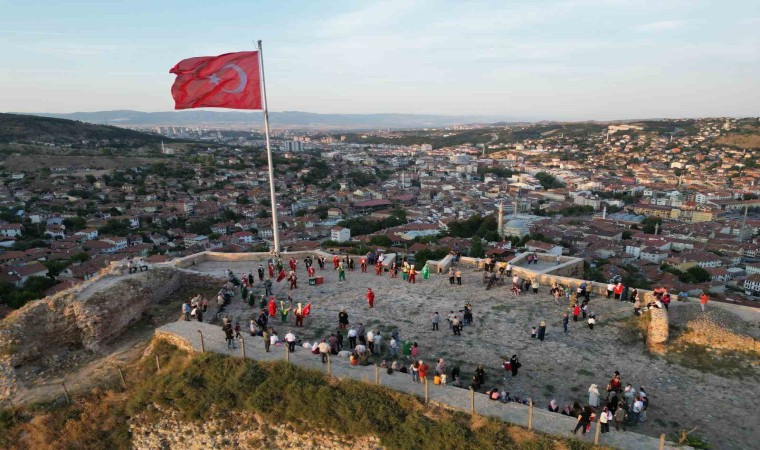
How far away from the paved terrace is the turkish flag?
5.78m

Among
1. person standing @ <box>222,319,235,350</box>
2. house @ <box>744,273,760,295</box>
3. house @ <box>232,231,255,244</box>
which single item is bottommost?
house @ <box>744,273,760,295</box>

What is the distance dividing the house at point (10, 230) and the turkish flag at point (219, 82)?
50593 mm

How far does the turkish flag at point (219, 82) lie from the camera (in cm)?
1274

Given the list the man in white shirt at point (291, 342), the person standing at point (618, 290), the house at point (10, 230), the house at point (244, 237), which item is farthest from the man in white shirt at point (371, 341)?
the house at point (10, 230)

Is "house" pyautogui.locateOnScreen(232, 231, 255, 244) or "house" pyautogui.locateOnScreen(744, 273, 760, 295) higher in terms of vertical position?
"house" pyautogui.locateOnScreen(232, 231, 255, 244)

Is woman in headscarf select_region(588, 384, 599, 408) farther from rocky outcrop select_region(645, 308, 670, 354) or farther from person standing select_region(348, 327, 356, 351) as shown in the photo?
person standing select_region(348, 327, 356, 351)

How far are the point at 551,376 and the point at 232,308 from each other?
7881 millimetres

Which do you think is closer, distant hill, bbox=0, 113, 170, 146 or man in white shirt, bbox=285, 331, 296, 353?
man in white shirt, bbox=285, 331, 296, 353

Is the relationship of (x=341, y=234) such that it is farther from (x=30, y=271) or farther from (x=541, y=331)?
(x=541, y=331)

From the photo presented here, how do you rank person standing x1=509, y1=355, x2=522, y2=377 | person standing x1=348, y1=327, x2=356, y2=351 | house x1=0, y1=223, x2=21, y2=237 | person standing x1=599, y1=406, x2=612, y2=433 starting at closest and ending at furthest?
1. person standing x1=599, y1=406, x2=612, y2=433
2. person standing x1=509, y1=355, x2=522, y2=377
3. person standing x1=348, y1=327, x2=356, y2=351
4. house x1=0, y1=223, x2=21, y2=237

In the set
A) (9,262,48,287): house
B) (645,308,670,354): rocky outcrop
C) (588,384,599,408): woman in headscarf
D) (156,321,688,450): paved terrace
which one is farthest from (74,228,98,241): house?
(588,384,599,408): woman in headscarf

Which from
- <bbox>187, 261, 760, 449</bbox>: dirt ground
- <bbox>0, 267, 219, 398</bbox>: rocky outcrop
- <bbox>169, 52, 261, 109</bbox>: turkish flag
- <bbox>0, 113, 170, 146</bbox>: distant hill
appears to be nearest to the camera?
<bbox>187, 261, 760, 449</bbox>: dirt ground

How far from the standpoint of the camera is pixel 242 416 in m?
8.34

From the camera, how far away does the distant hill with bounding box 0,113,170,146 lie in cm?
10338
